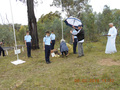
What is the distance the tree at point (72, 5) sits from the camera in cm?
1069

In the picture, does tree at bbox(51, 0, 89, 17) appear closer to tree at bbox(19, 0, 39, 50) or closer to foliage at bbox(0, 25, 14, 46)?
tree at bbox(19, 0, 39, 50)

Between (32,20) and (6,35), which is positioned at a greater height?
(32,20)

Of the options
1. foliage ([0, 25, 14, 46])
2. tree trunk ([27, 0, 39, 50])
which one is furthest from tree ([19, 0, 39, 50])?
foliage ([0, 25, 14, 46])

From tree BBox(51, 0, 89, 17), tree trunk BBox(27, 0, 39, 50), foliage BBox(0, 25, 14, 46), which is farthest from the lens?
foliage BBox(0, 25, 14, 46)

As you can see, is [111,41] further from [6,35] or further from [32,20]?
[6,35]

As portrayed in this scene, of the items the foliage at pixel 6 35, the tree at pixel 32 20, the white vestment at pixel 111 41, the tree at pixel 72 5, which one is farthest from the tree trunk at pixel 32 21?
the white vestment at pixel 111 41

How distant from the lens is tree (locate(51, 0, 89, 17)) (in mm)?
10687

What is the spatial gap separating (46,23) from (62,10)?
245cm

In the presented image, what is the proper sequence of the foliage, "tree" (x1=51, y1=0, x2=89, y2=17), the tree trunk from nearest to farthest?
the tree trunk
"tree" (x1=51, y1=0, x2=89, y2=17)
the foliage

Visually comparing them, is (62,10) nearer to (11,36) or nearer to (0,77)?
(11,36)

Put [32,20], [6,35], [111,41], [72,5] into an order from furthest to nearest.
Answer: [6,35]
[72,5]
[32,20]
[111,41]

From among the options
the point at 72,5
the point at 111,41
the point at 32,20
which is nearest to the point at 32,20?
the point at 32,20

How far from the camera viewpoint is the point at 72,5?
10867mm

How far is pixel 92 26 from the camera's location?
1051 cm
